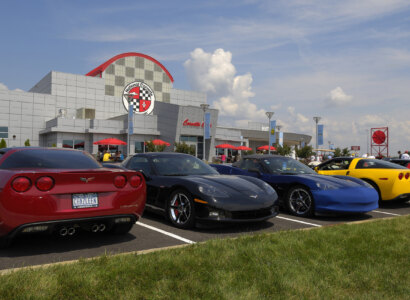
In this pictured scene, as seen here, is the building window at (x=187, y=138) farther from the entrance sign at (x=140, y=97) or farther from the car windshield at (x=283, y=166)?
the car windshield at (x=283, y=166)

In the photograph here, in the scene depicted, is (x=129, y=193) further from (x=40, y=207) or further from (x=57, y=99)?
(x=57, y=99)

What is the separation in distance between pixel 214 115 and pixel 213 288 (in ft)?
121

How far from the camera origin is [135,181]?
461cm

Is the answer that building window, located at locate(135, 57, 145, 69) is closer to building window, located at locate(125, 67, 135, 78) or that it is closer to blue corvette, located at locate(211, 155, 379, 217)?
building window, located at locate(125, 67, 135, 78)

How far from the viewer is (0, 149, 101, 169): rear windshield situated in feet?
14.2

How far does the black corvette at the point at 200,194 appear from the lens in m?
5.20

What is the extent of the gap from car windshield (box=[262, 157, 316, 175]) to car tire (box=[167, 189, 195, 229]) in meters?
Answer: 2.72

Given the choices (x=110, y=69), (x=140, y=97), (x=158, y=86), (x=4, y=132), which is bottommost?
(x=4, y=132)

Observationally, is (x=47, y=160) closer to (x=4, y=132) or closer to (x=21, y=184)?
(x=21, y=184)

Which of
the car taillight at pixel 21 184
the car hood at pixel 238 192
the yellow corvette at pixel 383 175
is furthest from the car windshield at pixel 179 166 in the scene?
the yellow corvette at pixel 383 175

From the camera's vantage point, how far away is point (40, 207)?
3.80 meters

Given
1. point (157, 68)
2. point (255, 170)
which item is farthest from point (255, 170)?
point (157, 68)

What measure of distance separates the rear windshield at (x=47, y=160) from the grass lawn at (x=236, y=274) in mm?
1497

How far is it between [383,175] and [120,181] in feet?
22.3
